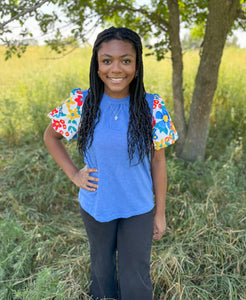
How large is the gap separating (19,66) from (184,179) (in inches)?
171

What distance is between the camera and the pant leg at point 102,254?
1.54 metres

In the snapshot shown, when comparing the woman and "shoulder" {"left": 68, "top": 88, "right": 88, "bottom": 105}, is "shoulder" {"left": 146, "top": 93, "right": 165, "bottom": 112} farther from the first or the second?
"shoulder" {"left": 68, "top": 88, "right": 88, "bottom": 105}

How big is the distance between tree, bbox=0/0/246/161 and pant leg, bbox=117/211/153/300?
7.35 feet

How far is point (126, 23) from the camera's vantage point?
142 inches

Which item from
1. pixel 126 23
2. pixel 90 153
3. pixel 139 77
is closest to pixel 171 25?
pixel 126 23

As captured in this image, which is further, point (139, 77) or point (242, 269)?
point (242, 269)

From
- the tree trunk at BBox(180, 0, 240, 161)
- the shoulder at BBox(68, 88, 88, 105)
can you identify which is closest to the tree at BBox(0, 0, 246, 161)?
the tree trunk at BBox(180, 0, 240, 161)

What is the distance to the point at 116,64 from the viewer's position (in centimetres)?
136

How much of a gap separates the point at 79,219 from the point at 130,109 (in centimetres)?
178

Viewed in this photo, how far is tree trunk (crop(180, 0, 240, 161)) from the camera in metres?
3.01

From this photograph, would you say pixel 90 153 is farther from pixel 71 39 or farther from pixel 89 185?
pixel 71 39

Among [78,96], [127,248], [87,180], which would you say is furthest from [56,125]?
[127,248]

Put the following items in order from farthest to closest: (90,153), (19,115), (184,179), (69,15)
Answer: (19,115), (69,15), (184,179), (90,153)

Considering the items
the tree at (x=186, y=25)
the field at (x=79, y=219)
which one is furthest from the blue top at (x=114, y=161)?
the tree at (x=186, y=25)
